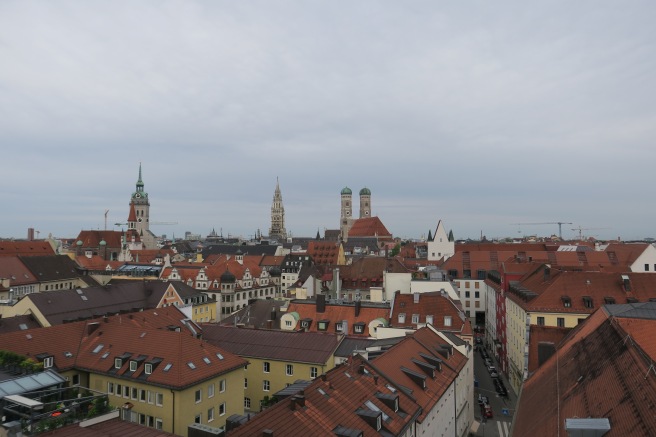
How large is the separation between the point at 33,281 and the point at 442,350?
75.7 m

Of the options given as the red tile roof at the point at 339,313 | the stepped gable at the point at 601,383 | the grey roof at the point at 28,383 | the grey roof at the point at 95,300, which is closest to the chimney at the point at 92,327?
the grey roof at the point at 95,300

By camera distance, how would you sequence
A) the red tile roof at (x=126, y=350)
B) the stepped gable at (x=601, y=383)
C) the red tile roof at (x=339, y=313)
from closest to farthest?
1. the stepped gable at (x=601, y=383)
2. the red tile roof at (x=126, y=350)
3. the red tile roof at (x=339, y=313)

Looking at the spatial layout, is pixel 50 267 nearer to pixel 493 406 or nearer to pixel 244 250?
pixel 244 250

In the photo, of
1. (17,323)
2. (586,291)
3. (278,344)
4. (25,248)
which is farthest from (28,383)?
(25,248)

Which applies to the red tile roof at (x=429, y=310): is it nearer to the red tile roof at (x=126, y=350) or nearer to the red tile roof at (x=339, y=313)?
the red tile roof at (x=339, y=313)

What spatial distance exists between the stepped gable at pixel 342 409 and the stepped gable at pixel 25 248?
372ft

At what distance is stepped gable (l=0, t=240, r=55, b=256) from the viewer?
116438 millimetres

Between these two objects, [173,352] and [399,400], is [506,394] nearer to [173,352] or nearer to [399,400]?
[399,400]

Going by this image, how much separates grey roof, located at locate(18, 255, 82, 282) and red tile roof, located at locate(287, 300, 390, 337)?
56295 millimetres

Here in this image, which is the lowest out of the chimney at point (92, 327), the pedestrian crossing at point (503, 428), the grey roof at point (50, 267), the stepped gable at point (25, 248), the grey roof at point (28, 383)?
the pedestrian crossing at point (503, 428)

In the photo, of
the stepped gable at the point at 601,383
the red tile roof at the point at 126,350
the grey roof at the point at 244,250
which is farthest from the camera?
the grey roof at the point at 244,250

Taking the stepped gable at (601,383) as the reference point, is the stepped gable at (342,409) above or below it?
below

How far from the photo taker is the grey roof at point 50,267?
289 ft

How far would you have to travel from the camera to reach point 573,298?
162 feet
